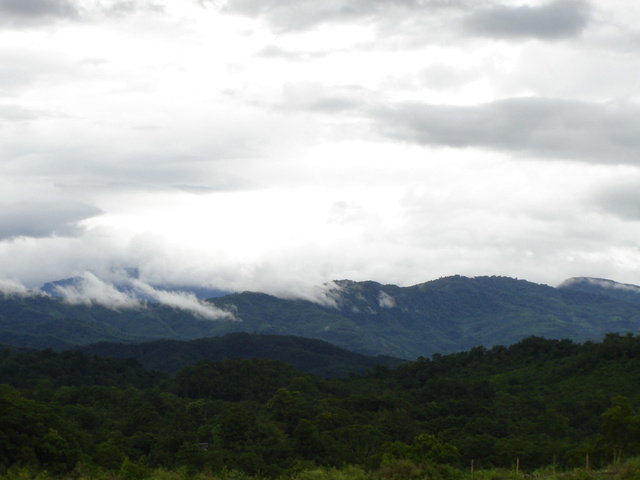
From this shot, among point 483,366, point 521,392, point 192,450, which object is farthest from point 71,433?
point 483,366

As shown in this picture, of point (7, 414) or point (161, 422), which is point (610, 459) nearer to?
point (7, 414)

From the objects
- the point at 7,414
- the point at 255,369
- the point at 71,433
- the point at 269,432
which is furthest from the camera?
the point at 255,369

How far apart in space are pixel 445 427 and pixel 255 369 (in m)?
65.0

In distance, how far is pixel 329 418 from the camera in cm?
8562

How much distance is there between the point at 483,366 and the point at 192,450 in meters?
97.0

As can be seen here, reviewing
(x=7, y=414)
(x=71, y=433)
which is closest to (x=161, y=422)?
(x=71, y=433)

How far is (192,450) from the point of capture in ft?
233

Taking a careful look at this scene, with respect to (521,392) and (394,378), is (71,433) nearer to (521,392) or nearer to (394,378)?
(521,392)

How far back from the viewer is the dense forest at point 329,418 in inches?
2419

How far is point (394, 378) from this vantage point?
6029 inches

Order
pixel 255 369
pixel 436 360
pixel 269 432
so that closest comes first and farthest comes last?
1. pixel 269 432
2. pixel 255 369
3. pixel 436 360

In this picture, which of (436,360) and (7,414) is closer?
(7,414)

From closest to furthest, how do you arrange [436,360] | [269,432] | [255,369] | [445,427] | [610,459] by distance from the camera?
[610,459] → [269,432] → [445,427] → [255,369] → [436,360]

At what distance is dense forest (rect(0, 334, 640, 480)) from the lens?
6144 centimetres
